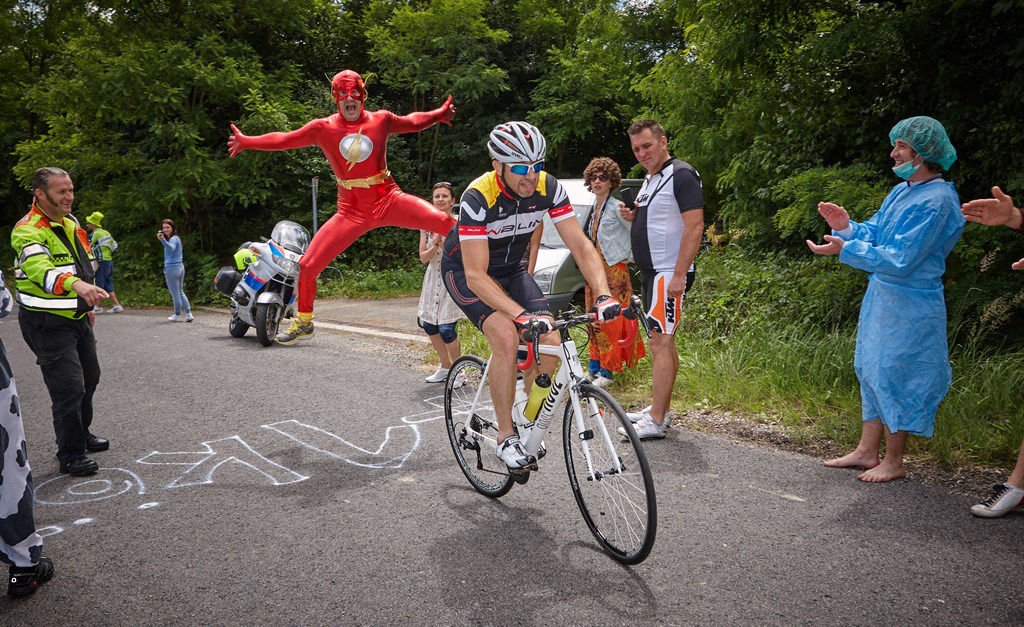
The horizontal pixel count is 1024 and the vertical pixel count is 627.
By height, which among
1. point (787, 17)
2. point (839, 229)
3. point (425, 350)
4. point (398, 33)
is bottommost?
point (425, 350)

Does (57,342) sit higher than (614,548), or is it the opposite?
(57,342)

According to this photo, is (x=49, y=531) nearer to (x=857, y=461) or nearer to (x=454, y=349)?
(x=454, y=349)

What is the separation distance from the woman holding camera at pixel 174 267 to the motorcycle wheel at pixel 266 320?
4.59 meters

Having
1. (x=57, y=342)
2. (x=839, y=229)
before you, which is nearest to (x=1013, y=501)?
(x=839, y=229)

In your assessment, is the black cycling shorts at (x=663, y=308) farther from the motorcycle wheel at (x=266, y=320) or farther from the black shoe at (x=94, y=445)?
the motorcycle wheel at (x=266, y=320)

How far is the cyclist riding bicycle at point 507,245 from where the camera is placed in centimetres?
385

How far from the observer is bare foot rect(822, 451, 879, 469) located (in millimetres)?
4530

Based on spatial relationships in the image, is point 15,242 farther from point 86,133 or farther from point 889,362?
point 86,133

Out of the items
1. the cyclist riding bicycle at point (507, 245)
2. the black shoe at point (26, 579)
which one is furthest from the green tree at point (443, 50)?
the black shoe at point (26, 579)

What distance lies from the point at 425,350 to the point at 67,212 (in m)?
5.02

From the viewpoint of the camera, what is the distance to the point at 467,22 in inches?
755

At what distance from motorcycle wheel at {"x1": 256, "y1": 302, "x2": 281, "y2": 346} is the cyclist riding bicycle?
648 cm

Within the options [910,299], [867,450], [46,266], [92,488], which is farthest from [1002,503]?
[46,266]

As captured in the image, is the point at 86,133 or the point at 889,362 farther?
the point at 86,133
